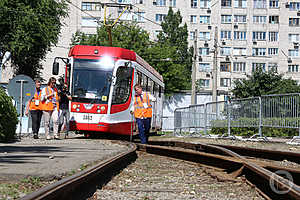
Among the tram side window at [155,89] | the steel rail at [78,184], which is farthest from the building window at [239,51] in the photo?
the steel rail at [78,184]

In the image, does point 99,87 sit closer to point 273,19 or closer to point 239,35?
point 239,35

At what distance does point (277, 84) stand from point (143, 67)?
72.3 ft

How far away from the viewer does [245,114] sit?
18.3 meters

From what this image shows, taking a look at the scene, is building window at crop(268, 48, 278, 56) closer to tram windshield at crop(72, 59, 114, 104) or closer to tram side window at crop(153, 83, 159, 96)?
tram side window at crop(153, 83, 159, 96)

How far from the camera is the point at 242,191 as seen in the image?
5883 mm

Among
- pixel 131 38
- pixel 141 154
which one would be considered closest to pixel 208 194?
pixel 141 154

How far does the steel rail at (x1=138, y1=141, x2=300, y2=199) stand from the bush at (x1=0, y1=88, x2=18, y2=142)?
12.0 ft

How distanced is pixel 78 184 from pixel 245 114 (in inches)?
556

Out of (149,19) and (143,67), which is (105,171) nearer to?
(143,67)

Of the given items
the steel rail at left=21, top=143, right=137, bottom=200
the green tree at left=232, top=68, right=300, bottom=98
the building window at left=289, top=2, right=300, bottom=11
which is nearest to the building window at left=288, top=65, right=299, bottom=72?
the building window at left=289, top=2, right=300, bottom=11

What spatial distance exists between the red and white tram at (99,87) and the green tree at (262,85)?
22527 mm

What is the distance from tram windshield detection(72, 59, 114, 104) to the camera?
16.1 meters

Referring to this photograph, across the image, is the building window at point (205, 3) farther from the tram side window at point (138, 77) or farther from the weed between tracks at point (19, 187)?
the weed between tracks at point (19, 187)

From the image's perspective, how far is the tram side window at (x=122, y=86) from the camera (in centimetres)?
1627
